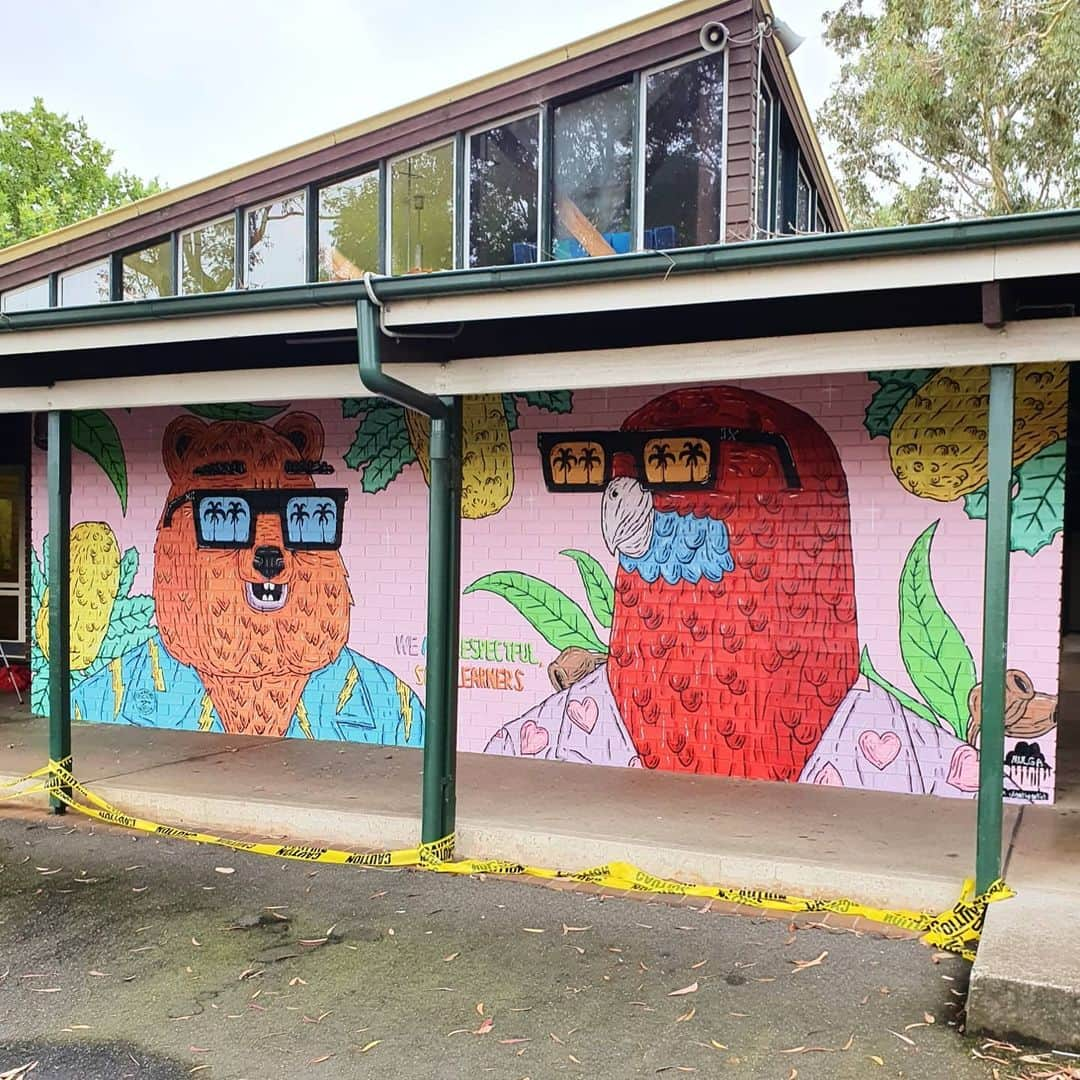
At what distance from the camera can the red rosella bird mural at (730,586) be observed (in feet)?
20.1

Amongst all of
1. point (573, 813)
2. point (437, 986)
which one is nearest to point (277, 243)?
point (573, 813)

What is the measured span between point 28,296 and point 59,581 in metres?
6.61

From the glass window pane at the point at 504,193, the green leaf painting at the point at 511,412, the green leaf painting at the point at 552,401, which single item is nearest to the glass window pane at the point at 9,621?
the glass window pane at the point at 504,193

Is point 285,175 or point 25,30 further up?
point 25,30

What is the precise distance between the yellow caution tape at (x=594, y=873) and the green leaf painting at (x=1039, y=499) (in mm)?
2095

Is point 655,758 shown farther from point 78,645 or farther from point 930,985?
point 78,645

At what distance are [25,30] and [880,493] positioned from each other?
47.8 m

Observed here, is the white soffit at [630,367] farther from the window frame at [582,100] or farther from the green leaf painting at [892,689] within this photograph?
the window frame at [582,100]

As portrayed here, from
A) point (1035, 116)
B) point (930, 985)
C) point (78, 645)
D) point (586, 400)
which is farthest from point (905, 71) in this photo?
point (930, 985)

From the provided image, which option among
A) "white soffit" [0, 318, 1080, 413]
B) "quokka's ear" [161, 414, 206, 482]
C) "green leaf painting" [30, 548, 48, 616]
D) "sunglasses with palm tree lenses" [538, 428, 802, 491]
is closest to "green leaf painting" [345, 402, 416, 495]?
"sunglasses with palm tree lenses" [538, 428, 802, 491]

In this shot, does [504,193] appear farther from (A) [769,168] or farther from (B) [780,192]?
(B) [780,192]

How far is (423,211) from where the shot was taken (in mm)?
8883

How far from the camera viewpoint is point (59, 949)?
4164mm

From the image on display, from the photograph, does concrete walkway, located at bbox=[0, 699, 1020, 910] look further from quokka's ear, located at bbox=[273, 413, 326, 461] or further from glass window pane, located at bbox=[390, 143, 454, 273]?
glass window pane, located at bbox=[390, 143, 454, 273]
